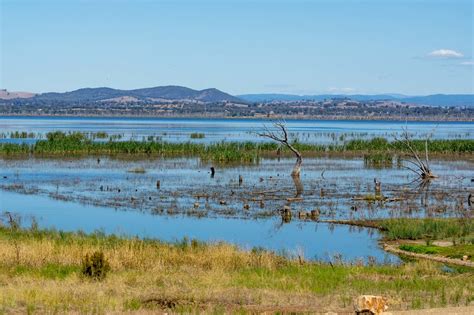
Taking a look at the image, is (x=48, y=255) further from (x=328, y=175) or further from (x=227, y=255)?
(x=328, y=175)

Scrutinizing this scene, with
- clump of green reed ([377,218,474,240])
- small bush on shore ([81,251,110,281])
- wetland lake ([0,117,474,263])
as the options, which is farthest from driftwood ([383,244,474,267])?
small bush on shore ([81,251,110,281])

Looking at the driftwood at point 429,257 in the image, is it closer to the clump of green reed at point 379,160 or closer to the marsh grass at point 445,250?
the marsh grass at point 445,250

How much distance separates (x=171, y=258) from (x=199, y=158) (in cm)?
3838

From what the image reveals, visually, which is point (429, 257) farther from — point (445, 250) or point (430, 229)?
point (430, 229)

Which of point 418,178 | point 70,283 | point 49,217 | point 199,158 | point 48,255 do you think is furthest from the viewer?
point 199,158

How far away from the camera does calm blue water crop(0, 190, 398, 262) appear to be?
25172mm

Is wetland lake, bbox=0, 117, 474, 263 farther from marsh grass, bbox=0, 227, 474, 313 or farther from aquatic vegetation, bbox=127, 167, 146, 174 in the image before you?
marsh grass, bbox=0, 227, 474, 313

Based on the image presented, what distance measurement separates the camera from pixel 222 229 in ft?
93.7

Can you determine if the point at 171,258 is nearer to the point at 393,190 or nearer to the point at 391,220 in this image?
the point at 391,220

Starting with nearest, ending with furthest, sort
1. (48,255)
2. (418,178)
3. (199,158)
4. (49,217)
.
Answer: (48,255) → (49,217) → (418,178) → (199,158)

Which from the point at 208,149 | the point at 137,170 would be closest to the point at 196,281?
the point at 137,170

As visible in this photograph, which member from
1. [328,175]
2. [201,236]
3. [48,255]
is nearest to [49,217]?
[201,236]

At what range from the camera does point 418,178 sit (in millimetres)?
46031

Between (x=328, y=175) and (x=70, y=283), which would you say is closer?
(x=70, y=283)
